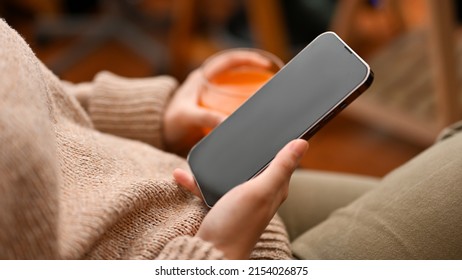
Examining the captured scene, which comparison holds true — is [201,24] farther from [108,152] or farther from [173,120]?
[108,152]

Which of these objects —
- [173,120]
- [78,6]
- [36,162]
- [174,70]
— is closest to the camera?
[36,162]

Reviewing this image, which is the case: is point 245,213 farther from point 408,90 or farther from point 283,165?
point 408,90

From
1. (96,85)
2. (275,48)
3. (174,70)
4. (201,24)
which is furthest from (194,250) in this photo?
(201,24)

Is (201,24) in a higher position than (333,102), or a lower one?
lower

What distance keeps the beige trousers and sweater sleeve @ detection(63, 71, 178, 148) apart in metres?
0.26

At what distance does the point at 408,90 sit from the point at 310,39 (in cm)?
37

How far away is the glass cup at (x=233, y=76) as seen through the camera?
0.64 metres

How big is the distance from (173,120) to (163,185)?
21 cm

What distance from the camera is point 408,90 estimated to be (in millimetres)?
1293

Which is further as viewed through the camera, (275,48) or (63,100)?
(275,48)

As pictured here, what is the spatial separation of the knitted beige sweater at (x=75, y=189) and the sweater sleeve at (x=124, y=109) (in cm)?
8

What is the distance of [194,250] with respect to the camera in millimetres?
427

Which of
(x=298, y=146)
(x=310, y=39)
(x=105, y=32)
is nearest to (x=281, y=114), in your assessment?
(x=298, y=146)

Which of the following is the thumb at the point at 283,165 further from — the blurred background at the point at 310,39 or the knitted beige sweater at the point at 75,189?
the blurred background at the point at 310,39
